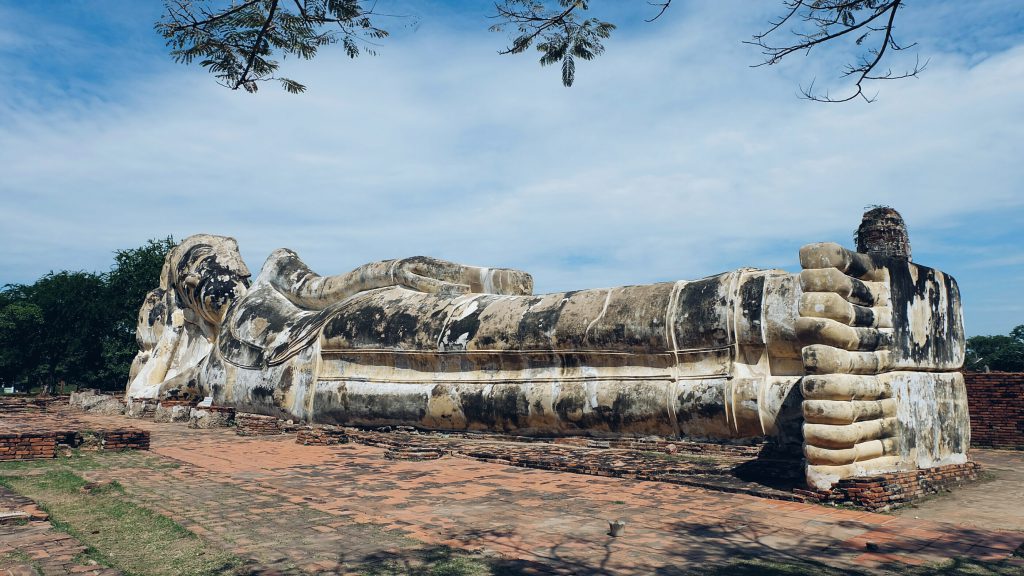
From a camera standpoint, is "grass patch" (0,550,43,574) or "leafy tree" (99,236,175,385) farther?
"leafy tree" (99,236,175,385)

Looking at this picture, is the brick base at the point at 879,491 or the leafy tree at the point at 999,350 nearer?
the brick base at the point at 879,491

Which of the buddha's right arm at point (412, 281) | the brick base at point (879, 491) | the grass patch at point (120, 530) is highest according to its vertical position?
the buddha's right arm at point (412, 281)

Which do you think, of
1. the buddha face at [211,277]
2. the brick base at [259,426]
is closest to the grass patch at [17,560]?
the brick base at [259,426]

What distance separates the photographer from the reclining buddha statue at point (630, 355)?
20.8 ft

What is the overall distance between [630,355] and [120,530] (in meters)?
5.32

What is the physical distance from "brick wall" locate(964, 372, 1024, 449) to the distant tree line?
21123 mm

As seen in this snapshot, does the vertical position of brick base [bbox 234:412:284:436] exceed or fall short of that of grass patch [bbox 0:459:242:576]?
it exceeds it

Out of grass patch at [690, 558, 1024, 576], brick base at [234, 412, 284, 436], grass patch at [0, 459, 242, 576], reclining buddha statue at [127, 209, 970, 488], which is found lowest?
grass patch at [690, 558, 1024, 576]

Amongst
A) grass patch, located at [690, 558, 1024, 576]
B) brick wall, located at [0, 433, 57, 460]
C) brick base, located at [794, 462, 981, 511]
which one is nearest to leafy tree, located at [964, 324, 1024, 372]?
brick base, located at [794, 462, 981, 511]

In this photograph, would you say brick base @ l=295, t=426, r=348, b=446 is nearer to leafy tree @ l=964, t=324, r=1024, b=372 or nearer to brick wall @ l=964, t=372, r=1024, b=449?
brick wall @ l=964, t=372, r=1024, b=449

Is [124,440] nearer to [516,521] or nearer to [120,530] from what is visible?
[120,530]

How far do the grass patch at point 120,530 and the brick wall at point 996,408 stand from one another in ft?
34.3

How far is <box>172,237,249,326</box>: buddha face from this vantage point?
1386 cm

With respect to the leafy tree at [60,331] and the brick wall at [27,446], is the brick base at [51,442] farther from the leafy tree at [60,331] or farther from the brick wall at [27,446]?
the leafy tree at [60,331]
